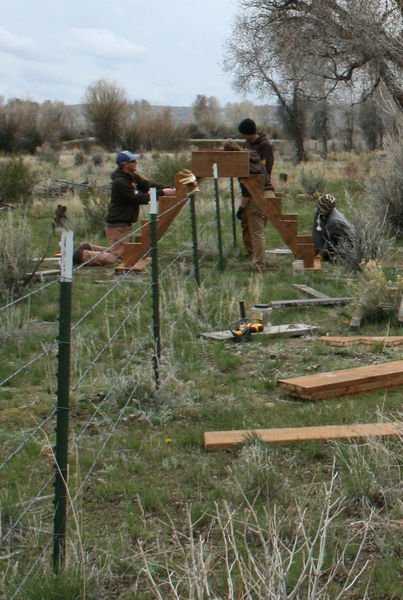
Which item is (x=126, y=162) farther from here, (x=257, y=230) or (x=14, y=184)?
(x=14, y=184)

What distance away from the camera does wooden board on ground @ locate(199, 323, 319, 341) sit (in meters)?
6.79

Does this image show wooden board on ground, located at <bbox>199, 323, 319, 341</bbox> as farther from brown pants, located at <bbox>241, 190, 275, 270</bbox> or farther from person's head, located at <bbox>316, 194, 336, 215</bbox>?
person's head, located at <bbox>316, 194, 336, 215</bbox>

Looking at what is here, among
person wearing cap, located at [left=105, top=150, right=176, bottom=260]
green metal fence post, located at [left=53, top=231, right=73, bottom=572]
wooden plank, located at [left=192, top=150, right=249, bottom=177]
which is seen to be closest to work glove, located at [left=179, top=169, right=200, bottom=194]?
wooden plank, located at [left=192, top=150, right=249, bottom=177]

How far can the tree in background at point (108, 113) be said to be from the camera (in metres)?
33.6

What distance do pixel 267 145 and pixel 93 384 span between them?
5.93 meters

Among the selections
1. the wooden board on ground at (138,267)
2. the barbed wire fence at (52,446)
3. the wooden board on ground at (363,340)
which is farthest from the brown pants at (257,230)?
the wooden board on ground at (363,340)

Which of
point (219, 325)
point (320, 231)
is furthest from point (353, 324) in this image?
point (320, 231)

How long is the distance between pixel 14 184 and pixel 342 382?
Answer: 12366 mm

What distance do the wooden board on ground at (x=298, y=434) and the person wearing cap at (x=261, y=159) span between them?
17.5 feet

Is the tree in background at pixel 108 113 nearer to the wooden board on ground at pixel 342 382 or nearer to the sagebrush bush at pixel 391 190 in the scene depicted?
the sagebrush bush at pixel 391 190

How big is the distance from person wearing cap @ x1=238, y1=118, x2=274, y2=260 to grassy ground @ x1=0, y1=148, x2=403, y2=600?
4.80 feet

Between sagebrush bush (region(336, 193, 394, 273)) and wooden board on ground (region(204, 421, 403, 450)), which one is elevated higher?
sagebrush bush (region(336, 193, 394, 273))

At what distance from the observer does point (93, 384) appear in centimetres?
545

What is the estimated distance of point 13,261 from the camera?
851cm
